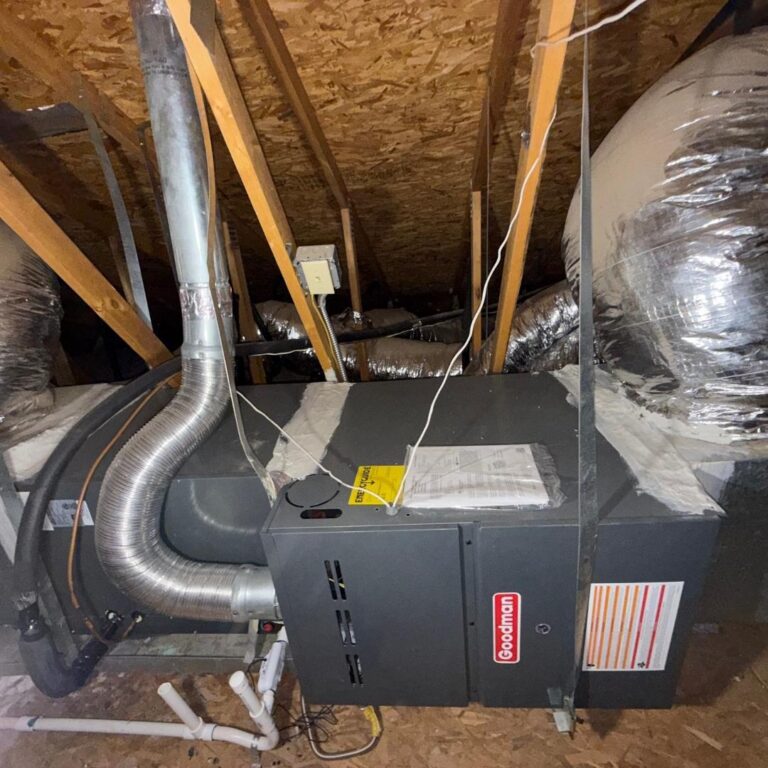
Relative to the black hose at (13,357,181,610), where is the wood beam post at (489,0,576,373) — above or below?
above

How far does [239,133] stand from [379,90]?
577 mm

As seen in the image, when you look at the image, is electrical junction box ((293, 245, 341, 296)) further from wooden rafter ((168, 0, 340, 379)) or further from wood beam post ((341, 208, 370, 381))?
wood beam post ((341, 208, 370, 381))

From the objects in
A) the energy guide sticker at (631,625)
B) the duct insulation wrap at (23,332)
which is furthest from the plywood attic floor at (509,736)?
the duct insulation wrap at (23,332)

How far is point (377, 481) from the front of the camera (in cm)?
93

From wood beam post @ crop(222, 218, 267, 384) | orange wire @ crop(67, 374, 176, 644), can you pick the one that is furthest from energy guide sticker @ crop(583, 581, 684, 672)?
wood beam post @ crop(222, 218, 267, 384)

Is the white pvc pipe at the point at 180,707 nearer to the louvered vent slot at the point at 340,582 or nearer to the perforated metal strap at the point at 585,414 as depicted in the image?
the louvered vent slot at the point at 340,582

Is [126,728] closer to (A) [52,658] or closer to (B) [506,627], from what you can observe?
(A) [52,658]

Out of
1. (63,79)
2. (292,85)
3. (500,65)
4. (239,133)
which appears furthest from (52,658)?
(500,65)

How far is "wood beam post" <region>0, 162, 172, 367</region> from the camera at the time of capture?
3.39 feet

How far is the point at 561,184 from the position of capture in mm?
1853

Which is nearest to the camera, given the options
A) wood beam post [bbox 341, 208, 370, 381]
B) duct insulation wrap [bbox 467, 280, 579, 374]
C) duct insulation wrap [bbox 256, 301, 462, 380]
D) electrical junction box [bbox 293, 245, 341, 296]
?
electrical junction box [bbox 293, 245, 341, 296]

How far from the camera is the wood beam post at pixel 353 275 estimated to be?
73.4 inches

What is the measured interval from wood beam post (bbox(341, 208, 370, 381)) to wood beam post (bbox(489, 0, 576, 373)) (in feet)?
2.69

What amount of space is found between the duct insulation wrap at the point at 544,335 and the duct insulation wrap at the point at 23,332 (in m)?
1.35
